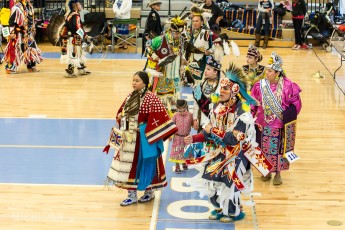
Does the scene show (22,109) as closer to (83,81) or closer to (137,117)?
(83,81)

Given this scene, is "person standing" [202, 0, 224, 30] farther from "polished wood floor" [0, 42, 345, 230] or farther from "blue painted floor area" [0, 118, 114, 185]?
"blue painted floor area" [0, 118, 114, 185]

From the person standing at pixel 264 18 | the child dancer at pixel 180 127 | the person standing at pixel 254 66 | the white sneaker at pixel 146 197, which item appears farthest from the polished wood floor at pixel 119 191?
the person standing at pixel 264 18

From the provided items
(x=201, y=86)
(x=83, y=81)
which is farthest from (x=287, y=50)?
(x=201, y=86)

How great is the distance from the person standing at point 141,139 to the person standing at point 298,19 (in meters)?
10.7

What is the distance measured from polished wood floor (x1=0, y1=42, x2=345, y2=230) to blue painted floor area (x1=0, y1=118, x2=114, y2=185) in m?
0.31

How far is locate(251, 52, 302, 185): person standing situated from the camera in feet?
25.7

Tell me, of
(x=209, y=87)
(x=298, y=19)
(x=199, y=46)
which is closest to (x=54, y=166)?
(x=209, y=87)

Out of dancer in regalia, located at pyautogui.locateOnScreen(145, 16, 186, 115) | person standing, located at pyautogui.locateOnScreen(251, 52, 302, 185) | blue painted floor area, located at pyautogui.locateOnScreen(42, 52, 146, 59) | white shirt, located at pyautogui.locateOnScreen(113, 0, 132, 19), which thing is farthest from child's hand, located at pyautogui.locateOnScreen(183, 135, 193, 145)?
white shirt, located at pyautogui.locateOnScreen(113, 0, 132, 19)

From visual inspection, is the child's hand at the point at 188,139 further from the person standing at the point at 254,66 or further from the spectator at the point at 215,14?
the spectator at the point at 215,14

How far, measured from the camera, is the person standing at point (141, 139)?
23.1 feet

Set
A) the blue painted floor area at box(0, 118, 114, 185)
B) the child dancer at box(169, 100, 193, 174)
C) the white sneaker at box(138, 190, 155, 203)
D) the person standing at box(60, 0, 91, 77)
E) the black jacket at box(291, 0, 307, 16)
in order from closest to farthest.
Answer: the white sneaker at box(138, 190, 155, 203), the child dancer at box(169, 100, 193, 174), the blue painted floor area at box(0, 118, 114, 185), the person standing at box(60, 0, 91, 77), the black jacket at box(291, 0, 307, 16)

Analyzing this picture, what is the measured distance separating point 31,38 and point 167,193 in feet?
23.8

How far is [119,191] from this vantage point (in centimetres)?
780

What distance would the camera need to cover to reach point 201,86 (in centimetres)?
808
